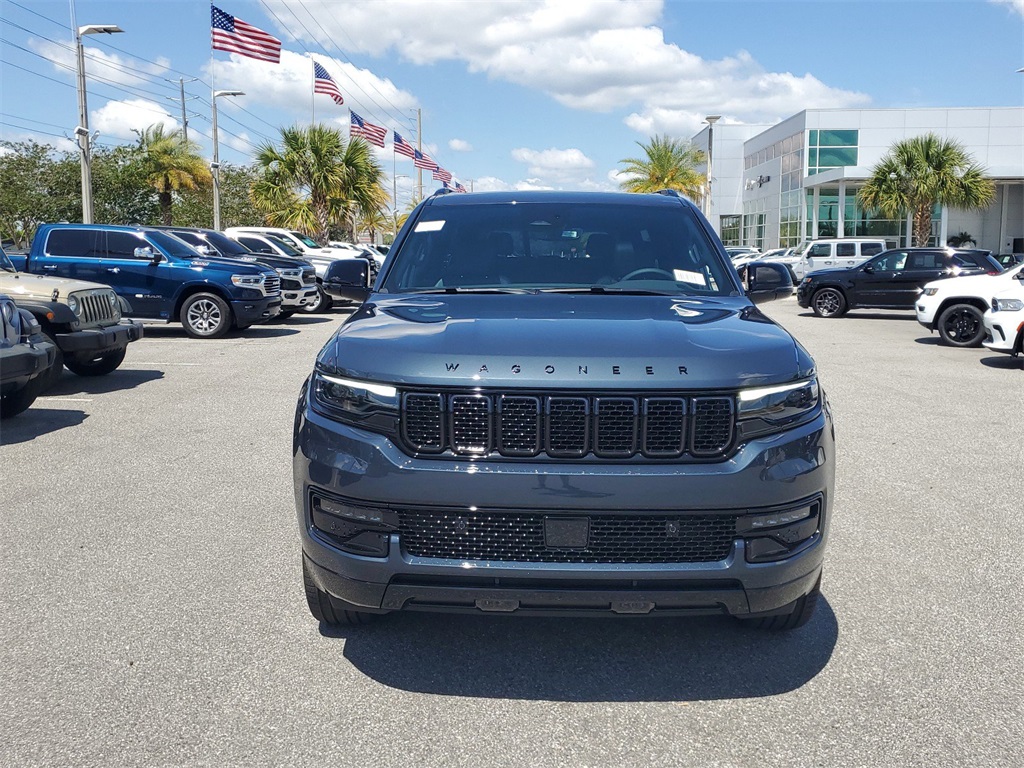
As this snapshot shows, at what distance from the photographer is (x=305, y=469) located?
327cm

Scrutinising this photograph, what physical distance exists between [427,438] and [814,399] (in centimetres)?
136

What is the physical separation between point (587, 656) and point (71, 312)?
26.9 ft

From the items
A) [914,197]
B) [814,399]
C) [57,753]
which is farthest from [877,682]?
[914,197]

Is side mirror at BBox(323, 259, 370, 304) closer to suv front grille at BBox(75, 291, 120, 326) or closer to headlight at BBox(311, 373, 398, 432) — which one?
headlight at BBox(311, 373, 398, 432)

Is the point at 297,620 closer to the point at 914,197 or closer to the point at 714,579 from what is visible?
the point at 714,579

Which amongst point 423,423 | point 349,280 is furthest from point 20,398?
point 423,423

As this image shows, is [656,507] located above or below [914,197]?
below

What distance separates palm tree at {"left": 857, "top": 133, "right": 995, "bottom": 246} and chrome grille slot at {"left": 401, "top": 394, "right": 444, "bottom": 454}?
3852 cm

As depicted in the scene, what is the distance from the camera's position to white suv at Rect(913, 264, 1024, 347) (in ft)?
50.8

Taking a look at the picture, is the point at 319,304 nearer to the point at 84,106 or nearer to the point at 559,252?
the point at 84,106

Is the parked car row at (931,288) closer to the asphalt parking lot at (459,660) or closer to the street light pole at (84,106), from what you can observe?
the asphalt parking lot at (459,660)

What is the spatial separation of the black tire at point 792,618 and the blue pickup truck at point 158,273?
13667mm

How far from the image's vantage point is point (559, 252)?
181 inches

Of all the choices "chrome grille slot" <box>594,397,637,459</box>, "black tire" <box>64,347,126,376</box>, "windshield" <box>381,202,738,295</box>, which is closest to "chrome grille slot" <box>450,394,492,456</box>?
"chrome grille slot" <box>594,397,637,459</box>
